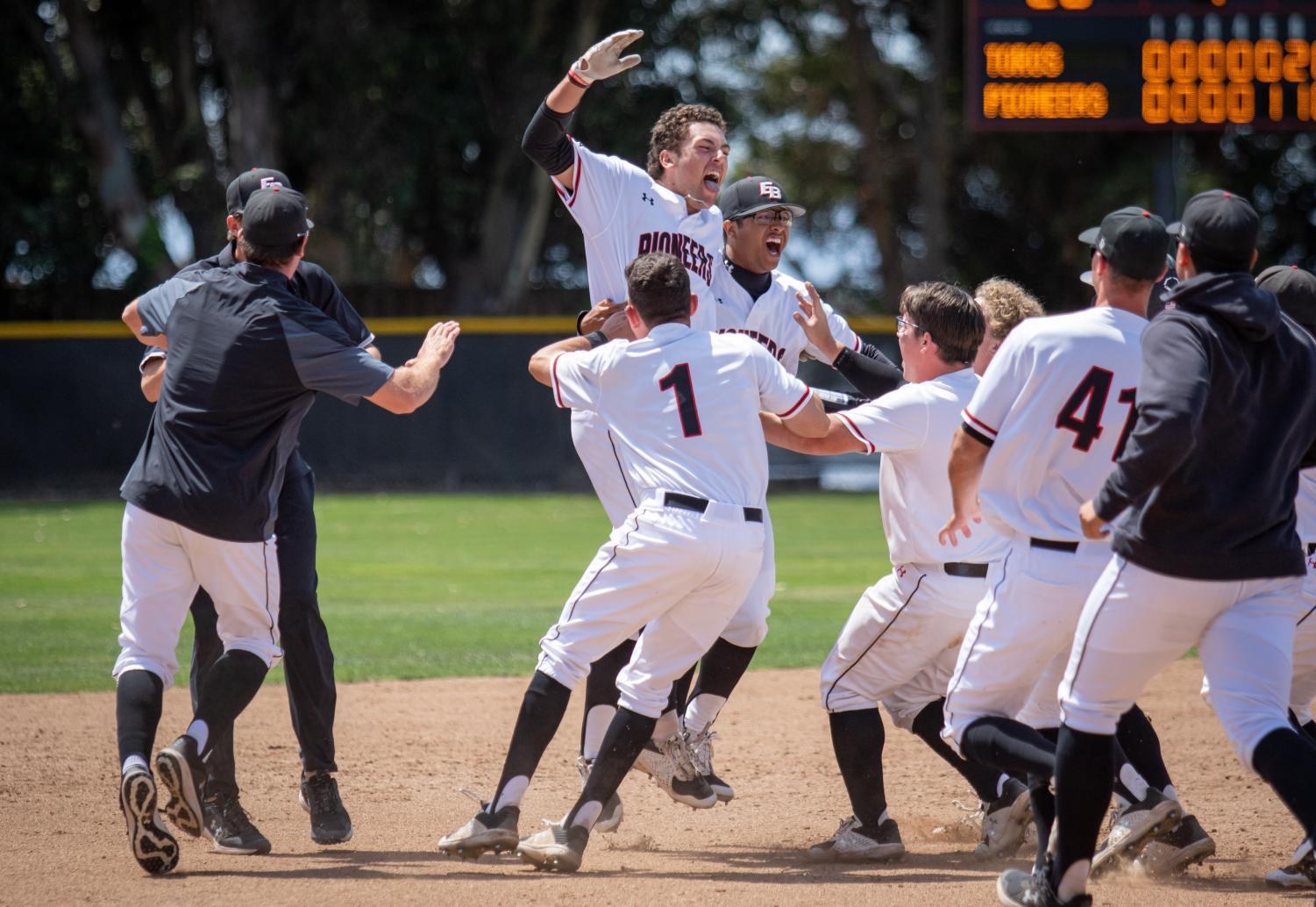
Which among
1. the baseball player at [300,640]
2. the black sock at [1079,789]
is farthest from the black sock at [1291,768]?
the baseball player at [300,640]

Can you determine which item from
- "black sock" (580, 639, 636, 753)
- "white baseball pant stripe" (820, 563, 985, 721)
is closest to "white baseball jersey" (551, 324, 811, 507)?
"white baseball pant stripe" (820, 563, 985, 721)

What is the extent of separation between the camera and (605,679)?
543cm

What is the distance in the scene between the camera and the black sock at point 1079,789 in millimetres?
3906

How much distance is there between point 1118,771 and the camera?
476 cm

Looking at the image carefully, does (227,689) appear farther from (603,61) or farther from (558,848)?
(603,61)

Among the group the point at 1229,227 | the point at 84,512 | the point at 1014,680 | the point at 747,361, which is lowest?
the point at 84,512

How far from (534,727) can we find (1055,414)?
6.11 feet

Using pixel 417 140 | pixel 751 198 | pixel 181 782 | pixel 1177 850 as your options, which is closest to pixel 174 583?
pixel 181 782

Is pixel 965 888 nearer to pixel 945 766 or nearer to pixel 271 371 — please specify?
pixel 945 766

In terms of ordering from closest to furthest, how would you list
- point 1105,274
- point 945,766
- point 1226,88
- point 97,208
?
point 1105,274 < point 945,766 < point 1226,88 < point 97,208

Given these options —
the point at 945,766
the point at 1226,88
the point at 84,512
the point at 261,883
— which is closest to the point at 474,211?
the point at 84,512

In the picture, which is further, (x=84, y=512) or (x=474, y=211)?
(x=474, y=211)

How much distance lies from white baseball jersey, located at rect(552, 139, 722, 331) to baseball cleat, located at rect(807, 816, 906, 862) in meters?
1.98

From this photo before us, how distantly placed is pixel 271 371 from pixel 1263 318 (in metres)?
2.92
